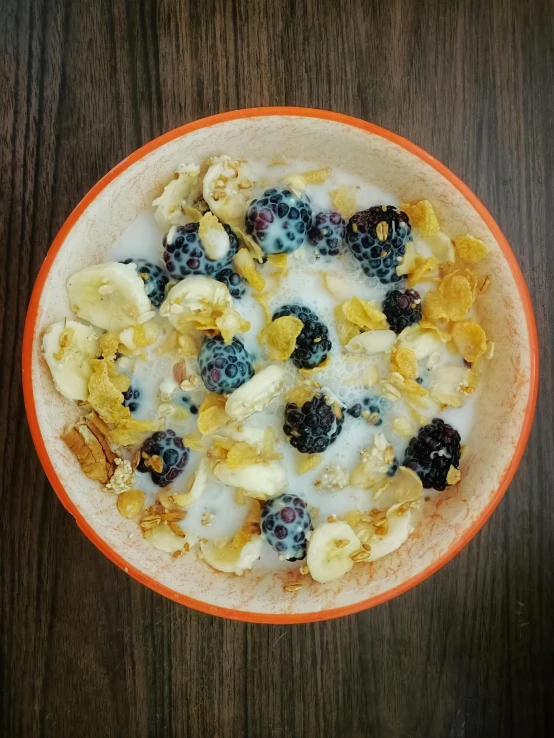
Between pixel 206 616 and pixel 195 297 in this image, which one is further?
pixel 206 616

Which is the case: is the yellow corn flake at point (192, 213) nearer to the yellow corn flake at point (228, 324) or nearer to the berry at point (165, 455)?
the yellow corn flake at point (228, 324)

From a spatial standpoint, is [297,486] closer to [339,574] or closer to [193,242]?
[339,574]

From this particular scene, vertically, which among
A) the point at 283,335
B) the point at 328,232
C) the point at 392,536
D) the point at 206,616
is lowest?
the point at 206,616

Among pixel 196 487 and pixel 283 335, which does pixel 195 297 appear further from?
pixel 196 487

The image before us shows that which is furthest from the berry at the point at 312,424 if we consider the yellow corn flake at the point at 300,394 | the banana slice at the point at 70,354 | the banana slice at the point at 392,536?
the banana slice at the point at 70,354

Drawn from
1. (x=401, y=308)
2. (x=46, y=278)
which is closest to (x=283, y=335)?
(x=401, y=308)

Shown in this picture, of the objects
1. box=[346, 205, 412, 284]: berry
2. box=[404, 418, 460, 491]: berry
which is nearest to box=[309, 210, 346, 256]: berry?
box=[346, 205, 412, 284]: berry

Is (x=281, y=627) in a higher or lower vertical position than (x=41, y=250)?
lower

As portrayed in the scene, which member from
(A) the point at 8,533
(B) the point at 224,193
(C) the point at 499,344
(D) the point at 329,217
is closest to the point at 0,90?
(B) the point at 224,193
